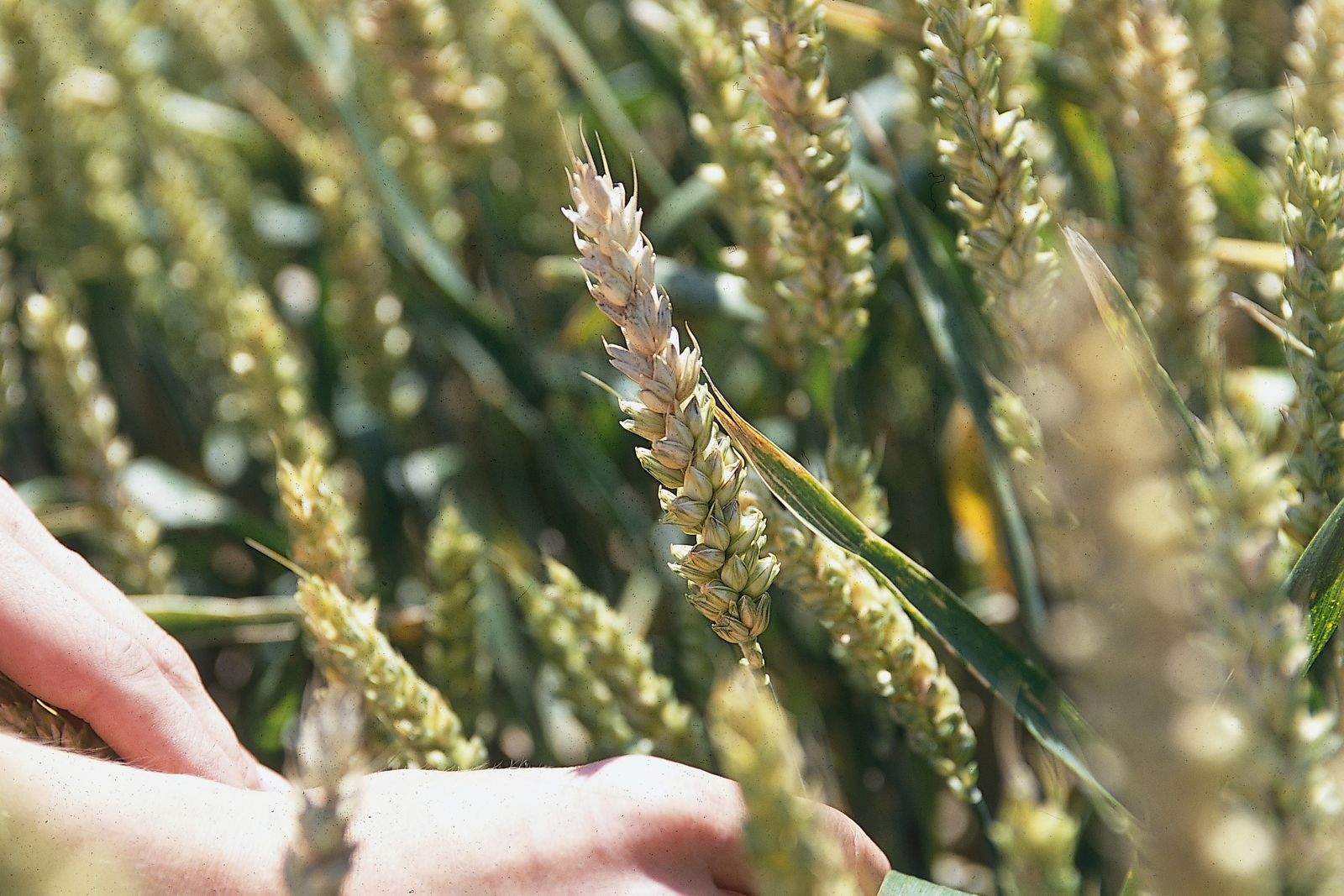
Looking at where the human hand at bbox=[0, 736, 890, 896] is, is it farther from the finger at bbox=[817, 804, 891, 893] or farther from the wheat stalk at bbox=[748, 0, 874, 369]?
the wheat stalk at bbox=[748, 0, 874, 369]

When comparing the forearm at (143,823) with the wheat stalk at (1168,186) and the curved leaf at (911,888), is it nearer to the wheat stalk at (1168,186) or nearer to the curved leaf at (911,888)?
the curved leaf at (911,888)

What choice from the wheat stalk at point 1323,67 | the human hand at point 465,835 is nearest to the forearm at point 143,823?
the human hand at point 465,835

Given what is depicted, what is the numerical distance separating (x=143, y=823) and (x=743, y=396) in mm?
447

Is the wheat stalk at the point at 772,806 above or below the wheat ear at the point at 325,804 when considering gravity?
above

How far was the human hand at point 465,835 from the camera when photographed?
37 cm

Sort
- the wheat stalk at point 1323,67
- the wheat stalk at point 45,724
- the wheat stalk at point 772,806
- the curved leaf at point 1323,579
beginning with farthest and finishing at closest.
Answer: the wheat stalk at point 1323,67 → the wheat stalk at point 45,724 → the curved leaf at point 1323,579 → the wheat stalk at point 772,806

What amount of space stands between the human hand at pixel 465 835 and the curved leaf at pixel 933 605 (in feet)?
0.28

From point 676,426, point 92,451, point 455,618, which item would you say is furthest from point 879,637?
point 92,451

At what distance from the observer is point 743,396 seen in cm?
71

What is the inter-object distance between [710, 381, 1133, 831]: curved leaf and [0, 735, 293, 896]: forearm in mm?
226

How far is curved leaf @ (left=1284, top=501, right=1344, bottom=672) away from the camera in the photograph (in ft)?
1.10

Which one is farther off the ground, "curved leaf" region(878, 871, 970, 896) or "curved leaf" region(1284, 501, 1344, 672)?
"curved leaf" region(1284, 501, 1344, 672)

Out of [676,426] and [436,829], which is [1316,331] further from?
[436,829]

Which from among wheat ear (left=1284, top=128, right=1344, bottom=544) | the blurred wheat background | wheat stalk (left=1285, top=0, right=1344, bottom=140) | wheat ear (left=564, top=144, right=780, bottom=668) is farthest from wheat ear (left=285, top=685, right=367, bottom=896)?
wheat stalk (left=1285, top=0, right=1344, bottom=140)
